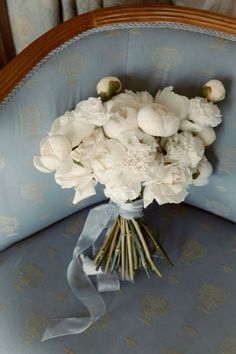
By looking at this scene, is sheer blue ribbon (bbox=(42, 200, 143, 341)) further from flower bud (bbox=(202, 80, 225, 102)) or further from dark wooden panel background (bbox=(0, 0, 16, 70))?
dark wooden panel background (bbox=(0, 0, 16, 70))

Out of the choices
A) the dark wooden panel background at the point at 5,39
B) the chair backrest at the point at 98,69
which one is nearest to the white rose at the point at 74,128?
the chair backrest at the point at 98,69

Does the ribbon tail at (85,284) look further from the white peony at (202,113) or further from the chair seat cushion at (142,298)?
the white peony at (202,113)

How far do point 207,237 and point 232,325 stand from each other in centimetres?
21

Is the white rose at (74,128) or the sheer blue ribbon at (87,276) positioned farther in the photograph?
the sheer blue ribbon at (87,276)

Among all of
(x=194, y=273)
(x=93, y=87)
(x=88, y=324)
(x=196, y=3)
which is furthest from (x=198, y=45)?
(x=88, y=324)

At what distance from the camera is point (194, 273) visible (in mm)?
887

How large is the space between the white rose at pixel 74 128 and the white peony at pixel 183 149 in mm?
132

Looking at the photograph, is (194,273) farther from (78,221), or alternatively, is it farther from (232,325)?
(78,221)

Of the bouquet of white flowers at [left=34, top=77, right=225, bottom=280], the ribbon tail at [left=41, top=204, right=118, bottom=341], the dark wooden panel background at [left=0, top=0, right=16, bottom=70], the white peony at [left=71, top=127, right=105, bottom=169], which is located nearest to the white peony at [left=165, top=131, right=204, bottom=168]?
the bouquet of white flowers at [left=34, top=77, right=225, bottom=280]

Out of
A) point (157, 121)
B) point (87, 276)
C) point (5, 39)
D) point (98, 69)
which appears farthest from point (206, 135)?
point (5, 39)

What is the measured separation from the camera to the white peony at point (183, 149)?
69 centimetres

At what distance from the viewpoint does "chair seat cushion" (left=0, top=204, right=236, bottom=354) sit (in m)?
0.77

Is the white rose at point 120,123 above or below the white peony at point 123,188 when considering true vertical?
above

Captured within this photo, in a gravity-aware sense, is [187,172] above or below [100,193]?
above
